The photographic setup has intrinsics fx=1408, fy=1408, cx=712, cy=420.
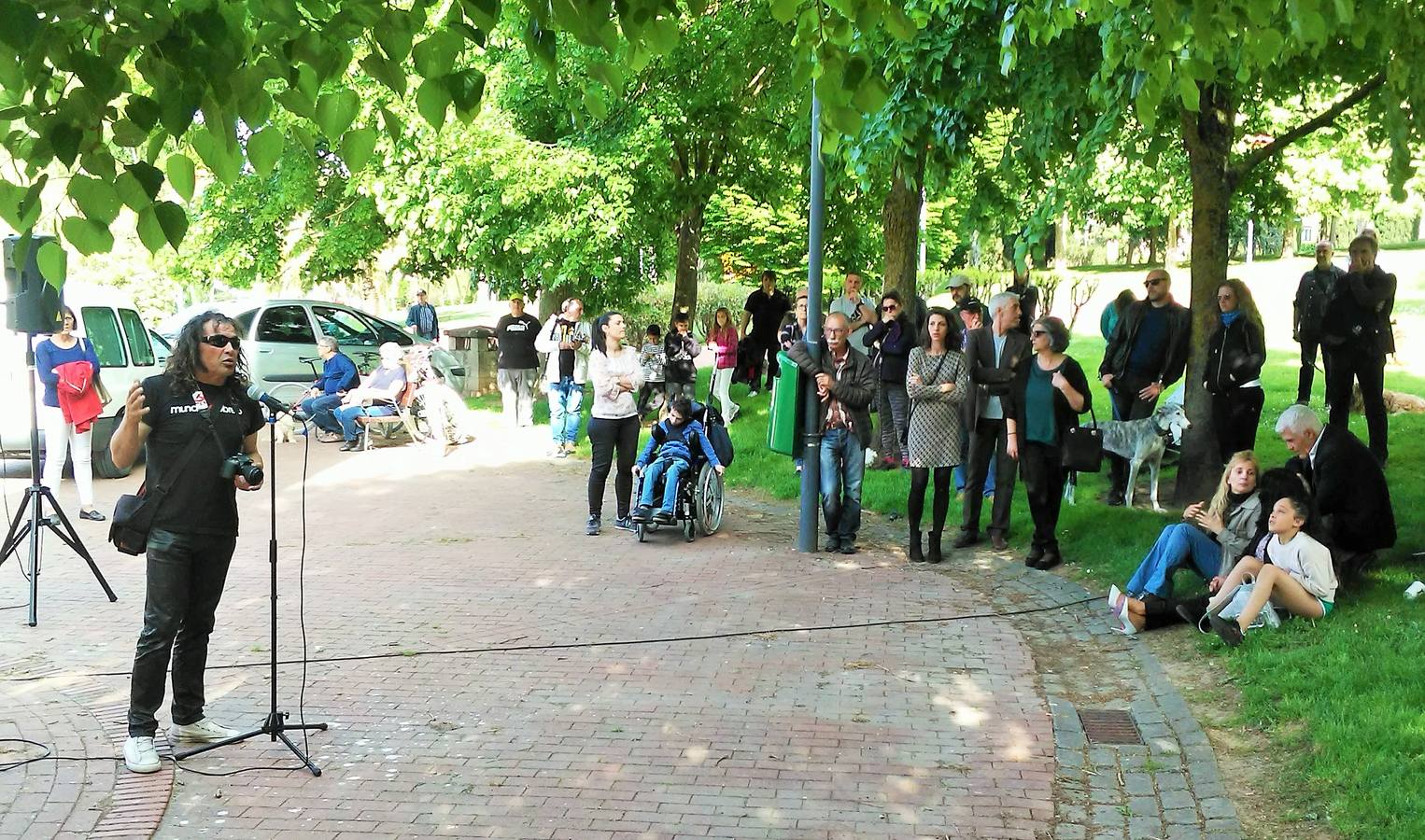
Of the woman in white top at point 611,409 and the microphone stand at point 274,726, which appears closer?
the microphone stand at point 274,726

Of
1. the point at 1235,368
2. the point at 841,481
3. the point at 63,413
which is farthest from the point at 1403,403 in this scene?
the point at 63,413

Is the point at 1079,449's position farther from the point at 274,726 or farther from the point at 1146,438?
the point at 274,726

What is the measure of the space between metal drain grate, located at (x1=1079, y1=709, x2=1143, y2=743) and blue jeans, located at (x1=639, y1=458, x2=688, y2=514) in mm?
4771

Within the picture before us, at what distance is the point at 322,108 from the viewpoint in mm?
4266

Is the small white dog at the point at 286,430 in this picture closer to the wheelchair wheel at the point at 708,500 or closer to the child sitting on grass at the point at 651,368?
the child sitting on grass at the point at 651,368

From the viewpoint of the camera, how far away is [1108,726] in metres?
6.84

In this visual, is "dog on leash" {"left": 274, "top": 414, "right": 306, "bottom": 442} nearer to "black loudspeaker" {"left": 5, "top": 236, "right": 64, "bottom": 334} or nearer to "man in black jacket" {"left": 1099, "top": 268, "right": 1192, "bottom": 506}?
"black loudspeaker" {"left": 5, "top": 236, "right": 64, "bottom": 334}

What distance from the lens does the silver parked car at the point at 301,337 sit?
19.9 meters

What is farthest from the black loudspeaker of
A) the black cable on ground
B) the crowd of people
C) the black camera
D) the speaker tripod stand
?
the crowd of people

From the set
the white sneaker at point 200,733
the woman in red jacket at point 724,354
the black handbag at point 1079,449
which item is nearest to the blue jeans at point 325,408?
the woman in red jacket at point 724,354

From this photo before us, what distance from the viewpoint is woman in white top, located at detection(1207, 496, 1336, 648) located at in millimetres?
7539

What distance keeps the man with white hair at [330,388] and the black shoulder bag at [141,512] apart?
11.9 meters

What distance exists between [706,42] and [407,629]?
14110mm

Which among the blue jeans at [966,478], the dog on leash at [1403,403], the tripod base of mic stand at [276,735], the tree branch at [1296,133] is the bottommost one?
the tripod base of mic stand at [276,735]
